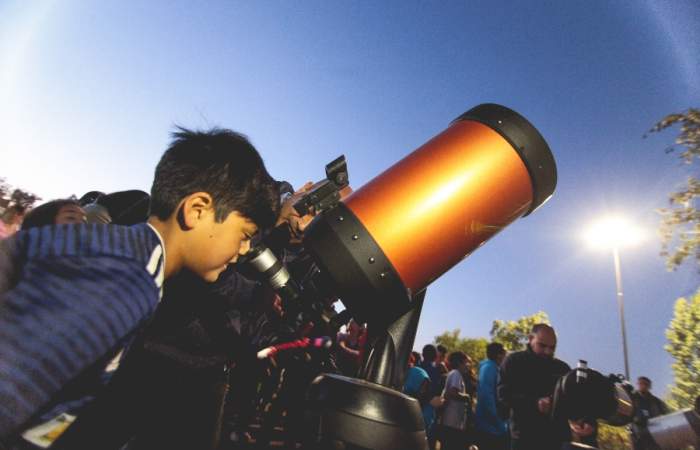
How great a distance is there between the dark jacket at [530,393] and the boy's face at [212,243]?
2799 millimetres

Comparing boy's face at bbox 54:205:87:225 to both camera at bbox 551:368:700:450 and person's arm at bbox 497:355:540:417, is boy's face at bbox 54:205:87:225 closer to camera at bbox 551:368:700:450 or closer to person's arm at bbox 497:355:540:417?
camera at bbox 551:368:700:450

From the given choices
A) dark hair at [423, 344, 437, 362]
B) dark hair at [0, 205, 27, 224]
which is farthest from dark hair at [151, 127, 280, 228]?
dark hair at [423, 344, 437, 362]

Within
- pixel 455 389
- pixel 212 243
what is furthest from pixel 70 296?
pixel 455 389

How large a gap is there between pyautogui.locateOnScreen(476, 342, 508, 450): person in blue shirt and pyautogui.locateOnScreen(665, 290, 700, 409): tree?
638 inches

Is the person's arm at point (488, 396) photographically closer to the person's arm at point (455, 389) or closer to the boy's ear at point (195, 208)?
the person's arm at point (455, 389)

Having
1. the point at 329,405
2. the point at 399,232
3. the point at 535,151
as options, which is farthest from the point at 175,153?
the point at 535,151

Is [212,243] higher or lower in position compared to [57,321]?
higher

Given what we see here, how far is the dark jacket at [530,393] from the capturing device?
2977 millimetres

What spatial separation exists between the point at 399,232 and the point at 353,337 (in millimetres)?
4169

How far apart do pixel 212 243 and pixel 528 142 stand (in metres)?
1.15

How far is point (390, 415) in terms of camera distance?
3.69ft

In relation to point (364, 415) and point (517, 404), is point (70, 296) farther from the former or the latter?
point (517, 404)

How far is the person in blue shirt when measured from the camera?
13.0 feet

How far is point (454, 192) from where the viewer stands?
4.43ft
